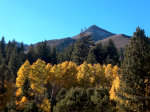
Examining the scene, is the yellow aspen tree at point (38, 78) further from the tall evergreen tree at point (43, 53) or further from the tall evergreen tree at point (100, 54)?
the tall evergreen tree at point (100, 54)

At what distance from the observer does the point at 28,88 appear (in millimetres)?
31891

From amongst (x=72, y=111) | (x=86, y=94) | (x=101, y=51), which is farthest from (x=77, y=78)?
(x=101, y=51)

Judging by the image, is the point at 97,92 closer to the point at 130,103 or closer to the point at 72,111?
the point at 72,111

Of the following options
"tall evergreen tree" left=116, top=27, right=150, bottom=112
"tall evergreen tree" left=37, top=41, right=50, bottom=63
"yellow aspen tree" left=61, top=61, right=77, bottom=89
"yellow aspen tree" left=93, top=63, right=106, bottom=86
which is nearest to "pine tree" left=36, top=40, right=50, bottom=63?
"tall evergreen tree" left=37, top=41, right=50, bottom=63

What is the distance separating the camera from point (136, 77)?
13.8 m

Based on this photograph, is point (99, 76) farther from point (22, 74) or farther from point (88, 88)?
point (22, 74)

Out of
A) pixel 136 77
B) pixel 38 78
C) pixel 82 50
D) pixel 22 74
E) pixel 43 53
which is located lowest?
pixel 38 78

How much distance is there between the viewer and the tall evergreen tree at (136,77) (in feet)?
44.5

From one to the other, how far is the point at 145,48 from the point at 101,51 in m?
75.5

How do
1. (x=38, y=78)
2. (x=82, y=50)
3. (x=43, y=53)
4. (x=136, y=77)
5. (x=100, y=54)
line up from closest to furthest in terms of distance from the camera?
(x=136, y=77) < (x=38, y=78) < (x=82, y=50) < (x=100, y=54) < (x=43, y=53)

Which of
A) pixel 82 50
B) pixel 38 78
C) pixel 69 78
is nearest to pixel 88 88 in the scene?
pixel 69 78

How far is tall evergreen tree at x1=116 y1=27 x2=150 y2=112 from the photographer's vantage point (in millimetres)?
13570

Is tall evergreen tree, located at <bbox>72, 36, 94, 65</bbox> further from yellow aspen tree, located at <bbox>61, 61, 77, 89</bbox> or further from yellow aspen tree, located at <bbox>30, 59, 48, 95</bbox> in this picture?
yellow aspen tree, located at <bbox>30, 59, 48, 95</bbox>

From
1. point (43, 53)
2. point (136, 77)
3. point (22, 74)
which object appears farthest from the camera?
point (43, 53)
